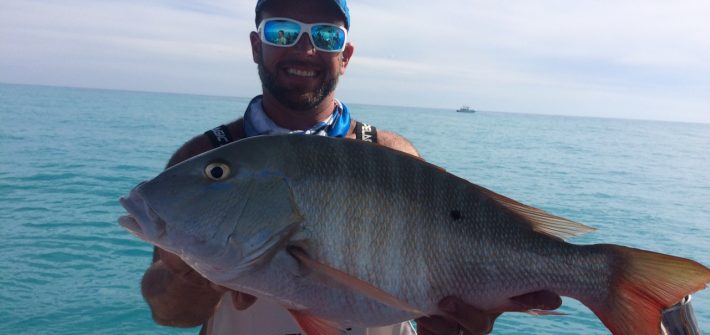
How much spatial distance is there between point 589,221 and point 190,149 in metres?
16.6

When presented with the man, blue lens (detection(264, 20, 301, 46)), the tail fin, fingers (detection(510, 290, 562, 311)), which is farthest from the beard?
the tail fin

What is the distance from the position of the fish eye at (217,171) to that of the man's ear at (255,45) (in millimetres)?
1140

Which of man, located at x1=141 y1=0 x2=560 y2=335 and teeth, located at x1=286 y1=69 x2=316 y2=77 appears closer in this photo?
man, located at x1=141 y1=0 x2=560 y2=335

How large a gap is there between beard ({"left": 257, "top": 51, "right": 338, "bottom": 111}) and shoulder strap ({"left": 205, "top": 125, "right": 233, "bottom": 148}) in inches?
12.1

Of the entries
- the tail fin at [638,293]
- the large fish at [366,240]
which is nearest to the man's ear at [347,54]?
the large fish at [366,240]

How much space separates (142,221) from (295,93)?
119 centimetres

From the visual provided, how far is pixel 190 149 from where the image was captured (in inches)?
97.4

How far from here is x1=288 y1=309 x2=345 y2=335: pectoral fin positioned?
1704 millimetres

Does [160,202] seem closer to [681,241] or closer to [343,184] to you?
[343,184]

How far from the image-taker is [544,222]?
1.86 metres

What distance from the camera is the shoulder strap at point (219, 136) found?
2.47m

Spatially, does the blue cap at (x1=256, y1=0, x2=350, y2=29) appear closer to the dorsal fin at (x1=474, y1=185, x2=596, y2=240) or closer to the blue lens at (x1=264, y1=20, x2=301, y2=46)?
the blue lens at (x1=264, y1=20, x2=301, y2=46)

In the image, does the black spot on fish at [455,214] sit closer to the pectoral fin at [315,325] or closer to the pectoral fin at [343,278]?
the pectoral fin at [343,278]

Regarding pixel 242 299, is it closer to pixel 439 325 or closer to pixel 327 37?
pixel 439 325
